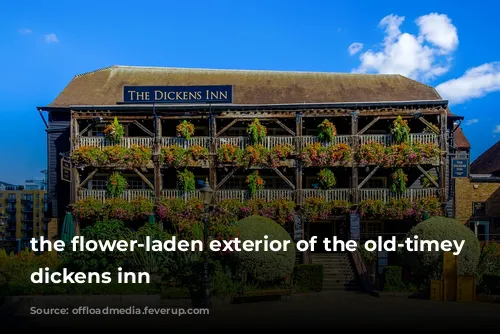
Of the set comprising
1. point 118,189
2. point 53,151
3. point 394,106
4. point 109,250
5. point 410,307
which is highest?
point 394,106

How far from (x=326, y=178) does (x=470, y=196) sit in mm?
9647

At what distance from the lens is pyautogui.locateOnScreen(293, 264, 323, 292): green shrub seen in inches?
858

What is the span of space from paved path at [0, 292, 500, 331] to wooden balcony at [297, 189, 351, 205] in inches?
366

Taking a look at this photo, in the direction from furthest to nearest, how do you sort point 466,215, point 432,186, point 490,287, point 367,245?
point 466,215 → point 432,186 → point 367,245 → point 490,287

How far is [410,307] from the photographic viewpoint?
59.2 feet

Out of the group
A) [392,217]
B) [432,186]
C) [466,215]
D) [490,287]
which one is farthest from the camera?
[466,215]

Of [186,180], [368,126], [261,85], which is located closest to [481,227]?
[368,126]

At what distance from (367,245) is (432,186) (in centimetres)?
638

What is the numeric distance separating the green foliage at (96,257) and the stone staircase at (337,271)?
844cm

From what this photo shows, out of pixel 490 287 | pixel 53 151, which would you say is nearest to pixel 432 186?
pixel 490 287

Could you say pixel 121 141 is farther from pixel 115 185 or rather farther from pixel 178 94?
pixel 178 94

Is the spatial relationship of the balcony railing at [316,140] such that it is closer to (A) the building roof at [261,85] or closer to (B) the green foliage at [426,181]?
(A) the building roof at [261,85]

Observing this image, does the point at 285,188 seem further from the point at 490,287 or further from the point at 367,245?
the point at 490,287

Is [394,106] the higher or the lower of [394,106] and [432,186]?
the higher
